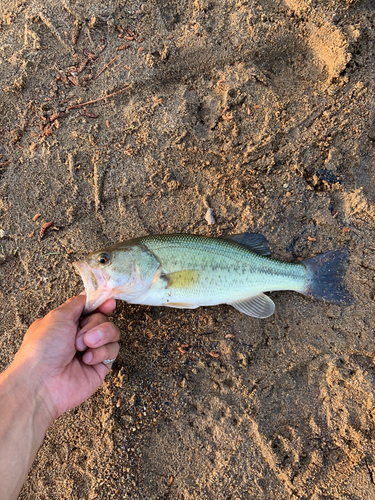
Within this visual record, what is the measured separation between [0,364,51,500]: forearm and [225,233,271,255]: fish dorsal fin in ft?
7.80

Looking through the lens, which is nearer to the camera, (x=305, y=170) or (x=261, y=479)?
(x=261, y=479)

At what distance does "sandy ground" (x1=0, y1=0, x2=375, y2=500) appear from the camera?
3.28 metres

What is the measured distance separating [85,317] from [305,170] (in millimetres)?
2944

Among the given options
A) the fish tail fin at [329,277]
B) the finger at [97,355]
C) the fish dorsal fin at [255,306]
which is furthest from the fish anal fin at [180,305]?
the fish tail fin at [329,277]

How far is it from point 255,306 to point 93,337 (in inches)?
65.5

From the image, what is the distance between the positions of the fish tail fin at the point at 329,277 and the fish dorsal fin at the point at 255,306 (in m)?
0.44

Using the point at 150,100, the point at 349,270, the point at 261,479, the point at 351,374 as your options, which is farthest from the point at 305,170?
the point at 261,479

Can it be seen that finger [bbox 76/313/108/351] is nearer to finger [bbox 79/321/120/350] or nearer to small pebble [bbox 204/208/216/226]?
finger [bbox 79/321/120/350]

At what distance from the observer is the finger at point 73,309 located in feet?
8.96

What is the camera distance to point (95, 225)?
3514 mm

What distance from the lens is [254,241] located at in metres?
3.33

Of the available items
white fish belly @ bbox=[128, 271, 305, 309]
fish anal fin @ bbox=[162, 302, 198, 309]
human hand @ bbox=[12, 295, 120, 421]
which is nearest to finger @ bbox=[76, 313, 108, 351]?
human hand @ bbox=[12, 295, 120, 421]

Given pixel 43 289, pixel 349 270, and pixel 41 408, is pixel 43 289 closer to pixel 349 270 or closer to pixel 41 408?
pixel 41 408

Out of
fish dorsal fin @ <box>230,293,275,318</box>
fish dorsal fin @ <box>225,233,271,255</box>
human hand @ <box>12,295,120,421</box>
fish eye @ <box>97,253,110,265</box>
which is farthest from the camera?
fish dorsal fin @ <box>225,233,271,255</box>
